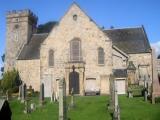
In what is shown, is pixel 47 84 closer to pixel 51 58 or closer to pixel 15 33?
pixel 51 58

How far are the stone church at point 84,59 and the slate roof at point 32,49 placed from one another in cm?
23

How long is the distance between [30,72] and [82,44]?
30.0ft

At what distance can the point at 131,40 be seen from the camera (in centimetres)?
4569

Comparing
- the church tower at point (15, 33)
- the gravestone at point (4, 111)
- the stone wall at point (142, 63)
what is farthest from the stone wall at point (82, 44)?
the gravestone at point (4, 111)

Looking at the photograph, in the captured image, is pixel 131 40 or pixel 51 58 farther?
pixel 131 40

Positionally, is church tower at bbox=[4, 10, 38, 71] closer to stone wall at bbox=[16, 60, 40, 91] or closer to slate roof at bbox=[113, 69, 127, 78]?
stone wall at bbox=[16, 60, 40, 91]

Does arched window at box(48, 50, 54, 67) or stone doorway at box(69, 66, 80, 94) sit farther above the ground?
arched window at box(48, 50, 54, 67)

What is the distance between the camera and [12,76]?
44375 mm

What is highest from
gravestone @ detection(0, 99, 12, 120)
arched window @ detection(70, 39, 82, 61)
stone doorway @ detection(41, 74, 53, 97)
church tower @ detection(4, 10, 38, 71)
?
church tower @ detection(4, 10, 38, 71)

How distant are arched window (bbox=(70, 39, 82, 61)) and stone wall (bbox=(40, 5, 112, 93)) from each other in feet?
1.37

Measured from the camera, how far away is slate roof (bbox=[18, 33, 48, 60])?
153 ft

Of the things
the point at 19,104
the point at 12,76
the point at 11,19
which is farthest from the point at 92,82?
the point at 11,19

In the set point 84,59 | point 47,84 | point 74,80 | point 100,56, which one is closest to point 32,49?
point 47,84

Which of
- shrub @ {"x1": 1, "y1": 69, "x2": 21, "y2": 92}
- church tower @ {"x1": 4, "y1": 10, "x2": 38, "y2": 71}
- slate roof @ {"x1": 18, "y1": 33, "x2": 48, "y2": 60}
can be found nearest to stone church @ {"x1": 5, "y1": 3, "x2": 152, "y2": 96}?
slate roof @ {"x1": 18, "y1": 33, "x2": 48, "y2": 60}
